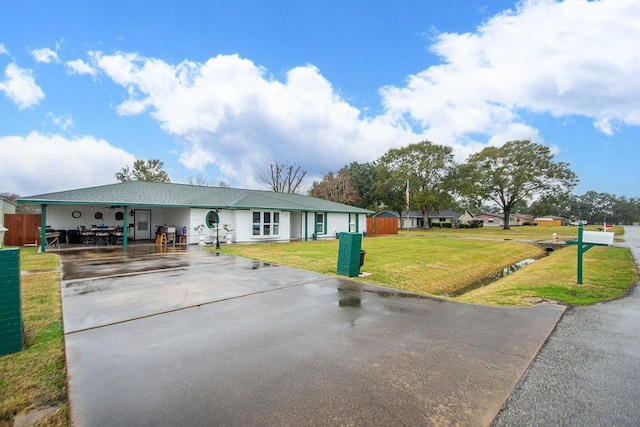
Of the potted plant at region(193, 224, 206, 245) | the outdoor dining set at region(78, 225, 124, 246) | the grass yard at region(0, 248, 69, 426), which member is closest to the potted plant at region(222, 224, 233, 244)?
the potted plant at region(193, 224, 206, 245)

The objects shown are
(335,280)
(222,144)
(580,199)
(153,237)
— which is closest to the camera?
(335,280)

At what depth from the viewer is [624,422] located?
2414mm

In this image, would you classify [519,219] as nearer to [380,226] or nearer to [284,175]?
[284,175]

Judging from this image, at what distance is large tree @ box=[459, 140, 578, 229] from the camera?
45006mm

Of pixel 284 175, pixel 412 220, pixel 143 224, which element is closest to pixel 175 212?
pixel 143 224

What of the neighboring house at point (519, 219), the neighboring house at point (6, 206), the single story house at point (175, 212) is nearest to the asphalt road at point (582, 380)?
the single story house at point (175, 212)

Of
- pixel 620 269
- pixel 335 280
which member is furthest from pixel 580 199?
pixel 335 280

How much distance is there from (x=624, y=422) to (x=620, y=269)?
35.5ft

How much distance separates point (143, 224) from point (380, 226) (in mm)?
22010

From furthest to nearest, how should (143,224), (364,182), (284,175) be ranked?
(364,182) < (284,175) < (143,224)

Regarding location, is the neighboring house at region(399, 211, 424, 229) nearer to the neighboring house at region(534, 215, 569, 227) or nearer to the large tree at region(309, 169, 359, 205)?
the large tree at region(309, 169, 359, 205)

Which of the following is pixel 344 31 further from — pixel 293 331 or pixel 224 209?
pixel 293 331

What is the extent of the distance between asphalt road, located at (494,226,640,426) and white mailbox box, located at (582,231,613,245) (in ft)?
10.0

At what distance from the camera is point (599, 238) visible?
23.9ft
